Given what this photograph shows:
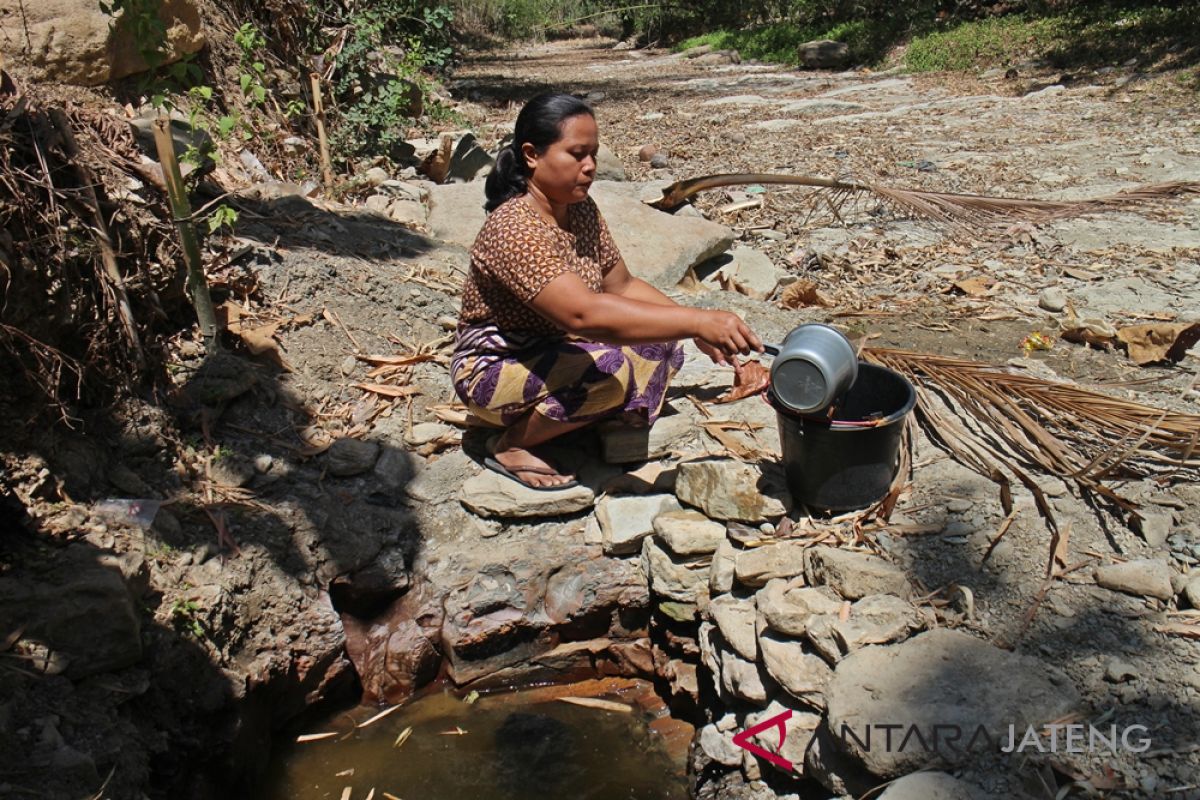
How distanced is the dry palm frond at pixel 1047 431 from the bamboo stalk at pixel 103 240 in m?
2.69

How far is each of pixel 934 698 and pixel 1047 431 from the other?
1299 millimetres

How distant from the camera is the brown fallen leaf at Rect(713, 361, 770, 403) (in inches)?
144

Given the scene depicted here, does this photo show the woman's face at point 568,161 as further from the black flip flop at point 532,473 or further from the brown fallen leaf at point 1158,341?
the brown fallen leaf at point 1158,341

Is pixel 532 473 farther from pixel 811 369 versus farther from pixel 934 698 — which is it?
pixel 934 698

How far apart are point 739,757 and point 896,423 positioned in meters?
1.04

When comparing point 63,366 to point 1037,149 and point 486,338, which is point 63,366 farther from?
point 1037,149

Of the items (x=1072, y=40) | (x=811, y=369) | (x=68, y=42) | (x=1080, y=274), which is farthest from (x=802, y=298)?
(x=1072, y=40)

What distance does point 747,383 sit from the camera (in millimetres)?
3709

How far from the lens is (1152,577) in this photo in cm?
237

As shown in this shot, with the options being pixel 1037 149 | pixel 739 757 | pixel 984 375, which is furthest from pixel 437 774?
pixel 1037 149

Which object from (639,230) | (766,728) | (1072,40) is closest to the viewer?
(766,728)

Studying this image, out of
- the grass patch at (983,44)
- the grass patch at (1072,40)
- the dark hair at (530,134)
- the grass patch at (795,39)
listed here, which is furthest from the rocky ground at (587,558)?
the grass patch at (795,39)

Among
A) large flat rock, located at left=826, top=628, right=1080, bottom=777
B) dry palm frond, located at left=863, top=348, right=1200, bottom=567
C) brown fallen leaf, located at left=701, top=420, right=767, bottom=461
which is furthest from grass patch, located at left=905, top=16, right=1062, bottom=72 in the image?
large flat rock, located at left=826, top=628, right=1080, bottom=777

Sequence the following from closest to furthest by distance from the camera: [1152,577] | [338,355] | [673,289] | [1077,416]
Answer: [1152,577] < [1077,416] < [338,355] < [673,289]
